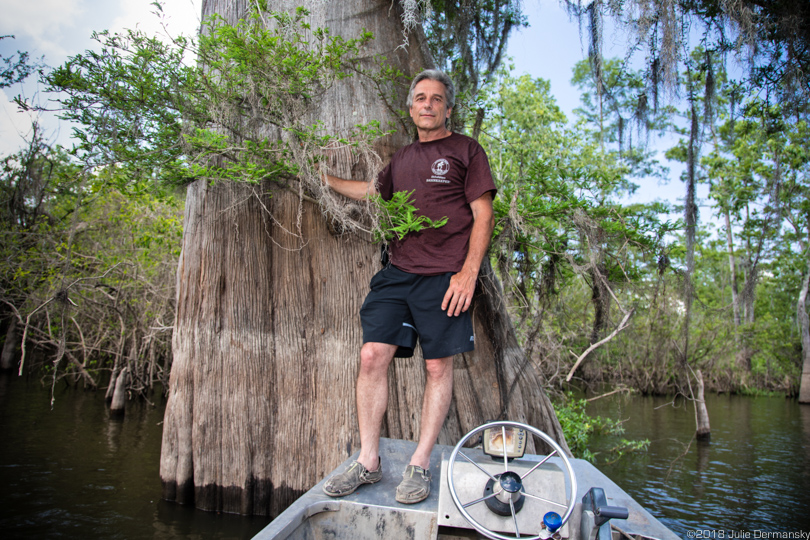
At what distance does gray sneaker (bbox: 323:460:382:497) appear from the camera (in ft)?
7.71

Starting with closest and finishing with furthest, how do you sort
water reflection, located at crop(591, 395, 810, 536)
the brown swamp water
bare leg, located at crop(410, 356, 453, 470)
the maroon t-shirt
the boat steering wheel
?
the boat steering wheel < bare leg, located at crop(410, 356, 453, 470) < the maroon t-shirt < the brown swamp water < water reflection, located at crop(591, 395, 810, 536)

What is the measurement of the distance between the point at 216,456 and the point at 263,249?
1520mm

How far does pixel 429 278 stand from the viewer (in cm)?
287

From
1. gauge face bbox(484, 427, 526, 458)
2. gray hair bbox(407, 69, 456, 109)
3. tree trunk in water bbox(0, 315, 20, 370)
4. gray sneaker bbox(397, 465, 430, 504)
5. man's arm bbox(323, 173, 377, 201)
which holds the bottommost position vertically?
tree trunk in water bbox(0, 315, 20, 370)

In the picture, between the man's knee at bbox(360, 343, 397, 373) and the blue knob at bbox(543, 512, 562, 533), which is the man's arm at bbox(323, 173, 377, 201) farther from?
the blue knob at bbox(543, 512, 562, 533)

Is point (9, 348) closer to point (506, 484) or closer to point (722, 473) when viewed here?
point (506, 484)

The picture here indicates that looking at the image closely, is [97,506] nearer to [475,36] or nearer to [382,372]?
[382,372]

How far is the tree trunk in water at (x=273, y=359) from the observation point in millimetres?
3484

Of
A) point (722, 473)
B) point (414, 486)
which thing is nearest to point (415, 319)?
point (414, 486)

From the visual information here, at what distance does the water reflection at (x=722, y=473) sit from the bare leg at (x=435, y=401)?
407 cm

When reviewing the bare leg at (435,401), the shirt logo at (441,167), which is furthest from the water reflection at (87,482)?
the shirt logo at (441,167)

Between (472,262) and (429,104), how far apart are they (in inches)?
41.3

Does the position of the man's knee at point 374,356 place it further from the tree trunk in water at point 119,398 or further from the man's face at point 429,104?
the tree trunk in water at point 119,398

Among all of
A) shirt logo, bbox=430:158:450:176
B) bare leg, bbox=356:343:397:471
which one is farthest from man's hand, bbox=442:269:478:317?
A: shirt logo, bbox=430:158:450:176
